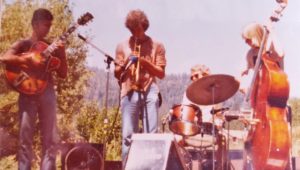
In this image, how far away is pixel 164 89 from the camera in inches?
140

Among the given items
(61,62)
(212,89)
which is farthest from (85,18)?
(212,89)

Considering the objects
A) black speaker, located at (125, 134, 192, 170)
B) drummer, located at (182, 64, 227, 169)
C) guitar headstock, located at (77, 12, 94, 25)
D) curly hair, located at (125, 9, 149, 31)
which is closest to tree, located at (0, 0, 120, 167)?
guitar headstock, located at (77, 12, 94, 25)

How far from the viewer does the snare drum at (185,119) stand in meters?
3.47

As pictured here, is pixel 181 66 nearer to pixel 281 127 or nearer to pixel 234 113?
pixel 234 113

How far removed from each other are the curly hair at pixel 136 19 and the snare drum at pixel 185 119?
88 centimetres

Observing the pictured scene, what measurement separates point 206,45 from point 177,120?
2.39ft

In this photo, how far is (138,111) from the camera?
9.43ft

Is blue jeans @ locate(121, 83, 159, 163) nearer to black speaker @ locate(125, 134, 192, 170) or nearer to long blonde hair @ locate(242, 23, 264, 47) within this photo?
black speaker @ locate(125, 134, 192, 170)

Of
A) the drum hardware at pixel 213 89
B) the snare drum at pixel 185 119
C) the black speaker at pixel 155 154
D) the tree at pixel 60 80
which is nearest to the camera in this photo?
the black speaker at pixel 155 154

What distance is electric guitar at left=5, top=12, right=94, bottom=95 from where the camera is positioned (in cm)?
259

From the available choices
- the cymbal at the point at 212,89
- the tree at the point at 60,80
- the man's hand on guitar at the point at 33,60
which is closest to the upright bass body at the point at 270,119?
the cymbal at the point at 212,89

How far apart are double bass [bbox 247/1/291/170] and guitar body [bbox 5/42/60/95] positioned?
1.40 meters

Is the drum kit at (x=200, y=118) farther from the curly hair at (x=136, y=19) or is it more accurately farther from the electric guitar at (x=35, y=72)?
the electric guitar at (x=35, y=72)

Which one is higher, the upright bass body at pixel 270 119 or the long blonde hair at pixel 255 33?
the long blonde hair at pixel 255 33
